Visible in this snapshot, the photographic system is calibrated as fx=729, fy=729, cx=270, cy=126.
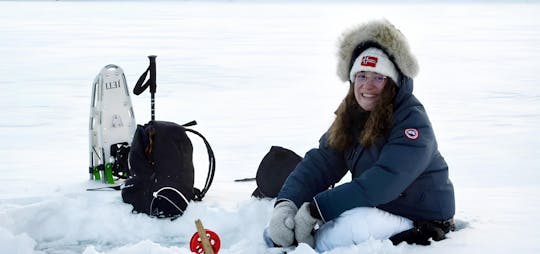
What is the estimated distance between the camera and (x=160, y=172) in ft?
13.1

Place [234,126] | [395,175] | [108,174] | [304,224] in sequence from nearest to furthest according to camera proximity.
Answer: [395,175]
[304,224]
[108,174]
[234,126]

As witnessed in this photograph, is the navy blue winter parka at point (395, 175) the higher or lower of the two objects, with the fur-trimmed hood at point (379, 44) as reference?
lower

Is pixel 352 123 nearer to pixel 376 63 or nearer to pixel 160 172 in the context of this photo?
pixel 376 63

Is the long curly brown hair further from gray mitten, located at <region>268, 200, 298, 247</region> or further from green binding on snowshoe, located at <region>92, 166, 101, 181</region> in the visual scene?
green binding on snowshoe, located at <region>92, 166, 101, 181</region>

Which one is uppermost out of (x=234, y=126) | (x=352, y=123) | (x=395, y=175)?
(x=352, y=123)

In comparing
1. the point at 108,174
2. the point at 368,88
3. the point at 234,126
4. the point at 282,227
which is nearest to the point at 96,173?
the point at 108,174

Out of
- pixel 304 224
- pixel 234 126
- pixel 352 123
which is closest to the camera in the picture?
pixel 304 224

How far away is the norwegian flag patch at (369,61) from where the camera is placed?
312 centimetres

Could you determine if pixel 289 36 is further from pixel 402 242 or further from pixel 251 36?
pixel 402 242

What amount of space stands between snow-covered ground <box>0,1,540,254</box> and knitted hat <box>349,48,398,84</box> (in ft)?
0.73

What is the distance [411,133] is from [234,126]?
4316mm

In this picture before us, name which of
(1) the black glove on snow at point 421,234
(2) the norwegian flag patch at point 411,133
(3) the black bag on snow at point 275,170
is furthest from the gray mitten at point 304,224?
(3) the black bag on snow at point 275,170

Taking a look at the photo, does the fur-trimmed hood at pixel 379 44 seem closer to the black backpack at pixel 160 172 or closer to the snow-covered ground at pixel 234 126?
the snow-covered ground at pixel 234 126

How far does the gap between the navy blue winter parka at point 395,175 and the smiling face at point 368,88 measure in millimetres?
87
